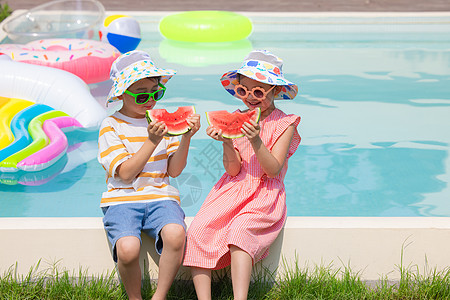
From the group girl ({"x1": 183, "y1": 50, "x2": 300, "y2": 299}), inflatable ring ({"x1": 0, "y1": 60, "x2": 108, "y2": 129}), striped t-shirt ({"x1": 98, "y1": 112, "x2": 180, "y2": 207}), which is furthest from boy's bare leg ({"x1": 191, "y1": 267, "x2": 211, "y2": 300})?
inflatable ring ({"x1": 0, "y1": 60, "x2": 108, "y2": 129})

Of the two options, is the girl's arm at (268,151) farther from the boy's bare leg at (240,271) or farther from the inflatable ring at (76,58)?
the inflatable ring at (76,58)

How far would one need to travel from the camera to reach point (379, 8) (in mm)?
13211

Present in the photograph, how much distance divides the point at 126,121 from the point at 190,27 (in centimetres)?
732

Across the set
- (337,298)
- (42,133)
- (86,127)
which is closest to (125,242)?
(337,298)

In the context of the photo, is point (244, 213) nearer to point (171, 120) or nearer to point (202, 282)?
point (202, 282)

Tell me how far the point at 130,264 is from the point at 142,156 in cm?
62

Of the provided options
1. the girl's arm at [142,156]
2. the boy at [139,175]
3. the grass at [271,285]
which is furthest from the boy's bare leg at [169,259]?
the girl's arm at [142,156]

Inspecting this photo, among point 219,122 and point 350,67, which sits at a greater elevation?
point 350,67

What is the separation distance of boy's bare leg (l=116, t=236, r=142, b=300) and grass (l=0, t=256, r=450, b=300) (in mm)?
203

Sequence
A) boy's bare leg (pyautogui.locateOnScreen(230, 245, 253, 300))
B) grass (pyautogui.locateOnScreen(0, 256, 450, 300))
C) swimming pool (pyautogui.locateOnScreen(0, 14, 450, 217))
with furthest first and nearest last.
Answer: swimming pool (pyautogui.locateOnScreen(0, 14, 450, 217)) < grass (pyautogui.locateOnScreen(0, 256, 450, 300)) < boy's bare leg (pyautogui.locateOnScreen(230, 245, 253, 300))

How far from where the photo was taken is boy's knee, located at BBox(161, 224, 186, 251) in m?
3.47

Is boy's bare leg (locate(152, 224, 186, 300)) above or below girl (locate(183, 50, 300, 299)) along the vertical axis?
below

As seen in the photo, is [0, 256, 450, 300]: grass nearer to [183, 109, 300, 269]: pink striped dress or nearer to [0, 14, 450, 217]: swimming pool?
[183, 109, 300, 269]: pink striped dress

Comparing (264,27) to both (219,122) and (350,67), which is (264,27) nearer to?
(350,67)
